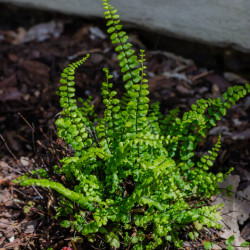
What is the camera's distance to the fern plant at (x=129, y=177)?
6.51ft

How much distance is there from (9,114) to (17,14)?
208 cm

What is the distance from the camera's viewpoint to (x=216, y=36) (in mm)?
3678

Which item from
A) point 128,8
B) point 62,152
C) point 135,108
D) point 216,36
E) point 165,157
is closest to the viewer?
point 135,108

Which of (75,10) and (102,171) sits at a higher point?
(75,10)

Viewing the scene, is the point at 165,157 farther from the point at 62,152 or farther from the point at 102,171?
the point at 62,152

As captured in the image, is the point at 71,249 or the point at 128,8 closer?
the point at 71,249

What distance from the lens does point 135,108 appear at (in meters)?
2.03

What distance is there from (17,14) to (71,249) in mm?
3950

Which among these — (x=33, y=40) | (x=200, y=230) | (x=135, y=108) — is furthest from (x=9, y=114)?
(x=200, y=230)

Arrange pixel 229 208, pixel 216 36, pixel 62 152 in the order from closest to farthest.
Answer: pixel 62 152 < pixel 229 208 < pixel 216 36

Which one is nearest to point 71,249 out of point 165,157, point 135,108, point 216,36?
point 165,157

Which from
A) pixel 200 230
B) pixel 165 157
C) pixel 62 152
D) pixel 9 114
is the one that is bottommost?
pixel 9 114

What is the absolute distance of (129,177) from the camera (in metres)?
2.32

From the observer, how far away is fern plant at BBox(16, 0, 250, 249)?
6.51ft
